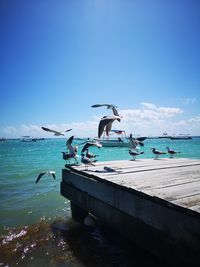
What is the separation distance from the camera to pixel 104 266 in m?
4.28

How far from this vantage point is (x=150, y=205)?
3.57 m

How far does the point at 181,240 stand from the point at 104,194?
187 centimetres

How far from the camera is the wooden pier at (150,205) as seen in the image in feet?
10.1

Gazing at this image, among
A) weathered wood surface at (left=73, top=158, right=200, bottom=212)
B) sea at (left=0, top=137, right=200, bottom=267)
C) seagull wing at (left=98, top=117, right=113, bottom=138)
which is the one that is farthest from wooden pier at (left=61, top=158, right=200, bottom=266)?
seagull wing at (left=98, top=117, right=113, bottom=138)

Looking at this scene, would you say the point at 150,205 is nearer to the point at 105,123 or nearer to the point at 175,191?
the point at 175,191

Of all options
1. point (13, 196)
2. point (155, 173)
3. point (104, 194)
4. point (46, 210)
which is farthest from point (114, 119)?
point (13, 196)

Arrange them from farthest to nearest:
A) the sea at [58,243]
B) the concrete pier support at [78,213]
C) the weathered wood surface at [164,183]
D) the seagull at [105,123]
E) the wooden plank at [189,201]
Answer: the concrete pier support at [78,213] → the seagull at [105,123] → the sea at [58,243] → the weathered wood surface at [164,183] → the wooden plank at [189,201]

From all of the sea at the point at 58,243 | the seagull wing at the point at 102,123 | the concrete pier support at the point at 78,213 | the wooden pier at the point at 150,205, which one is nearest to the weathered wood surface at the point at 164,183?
the wooden pier at the point at 150,205

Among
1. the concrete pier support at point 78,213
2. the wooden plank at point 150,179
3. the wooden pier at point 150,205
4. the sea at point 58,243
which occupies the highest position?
the wooden plank at point 150,179

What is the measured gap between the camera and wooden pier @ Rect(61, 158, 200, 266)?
309 cm

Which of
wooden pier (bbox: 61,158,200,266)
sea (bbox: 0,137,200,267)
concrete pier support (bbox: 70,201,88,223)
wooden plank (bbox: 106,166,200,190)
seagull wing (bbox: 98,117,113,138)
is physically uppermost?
seagull wing (bbox: 98,117,113,138)

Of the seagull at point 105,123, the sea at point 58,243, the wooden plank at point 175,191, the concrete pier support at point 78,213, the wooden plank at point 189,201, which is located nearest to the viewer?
the wooden plank at point 189,201

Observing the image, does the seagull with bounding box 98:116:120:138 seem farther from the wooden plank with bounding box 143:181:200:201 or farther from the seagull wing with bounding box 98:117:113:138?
the wooden plank with bounding box 143:181:200:201

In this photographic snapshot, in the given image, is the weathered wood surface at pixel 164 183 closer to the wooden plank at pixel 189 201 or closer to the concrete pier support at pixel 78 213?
the wooden plank at pixel 189 201
